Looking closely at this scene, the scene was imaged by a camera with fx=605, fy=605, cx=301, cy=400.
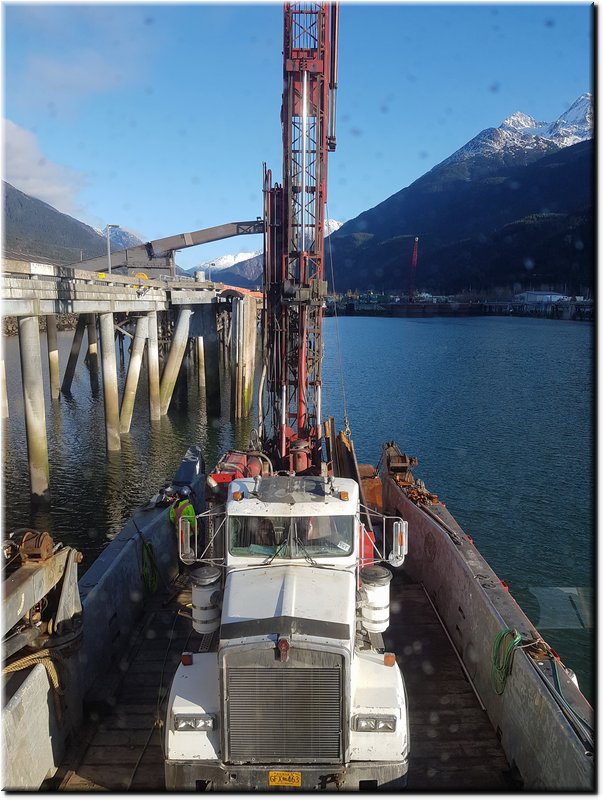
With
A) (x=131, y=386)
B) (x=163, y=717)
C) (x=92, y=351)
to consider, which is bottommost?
(x=163, y=717)

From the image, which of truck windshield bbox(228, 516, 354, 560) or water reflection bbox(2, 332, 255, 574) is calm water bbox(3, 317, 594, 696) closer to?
water reflection bbox(2, 332, 255, 574)

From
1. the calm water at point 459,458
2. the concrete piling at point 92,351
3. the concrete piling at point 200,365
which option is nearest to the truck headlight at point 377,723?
the calm water at point 459,458

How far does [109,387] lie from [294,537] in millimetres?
17579

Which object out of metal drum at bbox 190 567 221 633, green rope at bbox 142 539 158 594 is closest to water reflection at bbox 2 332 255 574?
green rope at bbox 142 539 158 594

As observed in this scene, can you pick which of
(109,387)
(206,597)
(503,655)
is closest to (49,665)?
(206,597)

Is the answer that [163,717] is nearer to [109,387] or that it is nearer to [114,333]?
[109,387]

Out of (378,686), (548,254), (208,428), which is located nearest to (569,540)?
(378,686)

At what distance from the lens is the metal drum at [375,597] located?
6.77 meters

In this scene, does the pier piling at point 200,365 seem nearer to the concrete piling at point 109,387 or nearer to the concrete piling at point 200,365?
the concrete piling at point 200,365

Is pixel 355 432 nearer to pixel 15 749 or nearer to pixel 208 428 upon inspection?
pixel 208 428

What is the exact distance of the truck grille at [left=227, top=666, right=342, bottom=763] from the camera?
→ 555 centimetres

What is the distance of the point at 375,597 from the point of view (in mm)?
6816

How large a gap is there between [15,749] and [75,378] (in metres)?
37.4

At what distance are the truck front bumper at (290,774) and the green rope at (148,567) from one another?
16.0 feet
